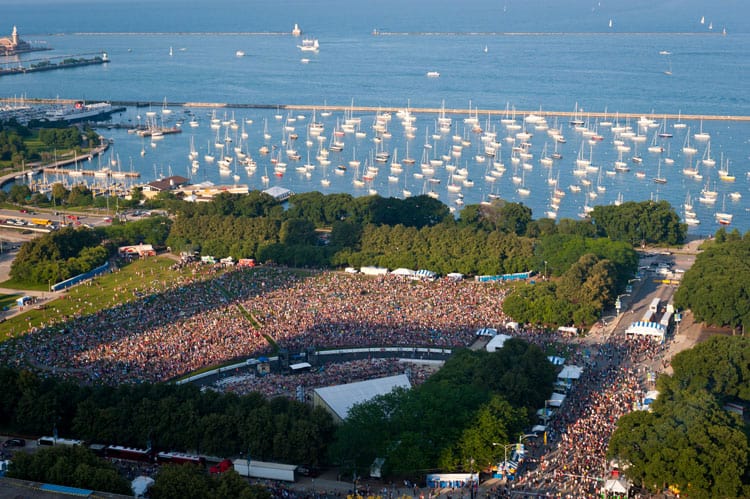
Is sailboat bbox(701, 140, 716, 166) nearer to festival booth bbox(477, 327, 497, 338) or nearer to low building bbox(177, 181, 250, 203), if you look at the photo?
low building bbox(177, 181, 250, 203)

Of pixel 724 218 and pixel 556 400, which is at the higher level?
pixel 556 400

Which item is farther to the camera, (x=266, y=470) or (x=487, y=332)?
(x=487, y=332)

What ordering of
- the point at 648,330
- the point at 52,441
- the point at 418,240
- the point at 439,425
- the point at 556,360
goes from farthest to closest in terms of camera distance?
1. the point at 418,240
2. the point at 648,330
3. the point at 556,360
4. the point at 52,441
5. the point at 439,425

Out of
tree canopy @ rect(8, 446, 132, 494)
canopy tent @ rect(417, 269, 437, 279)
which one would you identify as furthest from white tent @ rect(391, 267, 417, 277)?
tree canopy @ rect(8, 446, 132, 494)

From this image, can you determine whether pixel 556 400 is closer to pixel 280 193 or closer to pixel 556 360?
pixel 556 360

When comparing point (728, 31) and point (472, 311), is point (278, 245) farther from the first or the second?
point (728, 31)

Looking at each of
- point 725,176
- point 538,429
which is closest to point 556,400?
point 538,429

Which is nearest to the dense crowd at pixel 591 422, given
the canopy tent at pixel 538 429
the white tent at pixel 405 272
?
the canopy tent at pixel 538 429

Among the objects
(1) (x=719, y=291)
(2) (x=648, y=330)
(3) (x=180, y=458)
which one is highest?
(1) (x=719, y=291)

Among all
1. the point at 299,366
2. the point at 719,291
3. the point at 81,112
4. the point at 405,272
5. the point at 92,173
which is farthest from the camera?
the point at 81,112
